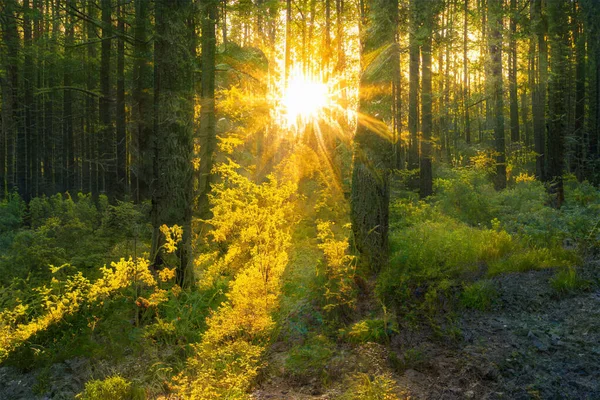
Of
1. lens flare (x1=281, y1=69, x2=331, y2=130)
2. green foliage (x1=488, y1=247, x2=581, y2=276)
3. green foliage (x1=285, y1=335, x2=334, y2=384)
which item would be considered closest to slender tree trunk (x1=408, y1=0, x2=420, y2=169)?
lens flare (x1=281, y1=69, x2=331, y2=130)

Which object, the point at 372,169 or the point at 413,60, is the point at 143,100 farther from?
the point at 413,60

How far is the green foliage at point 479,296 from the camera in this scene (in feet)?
16.1

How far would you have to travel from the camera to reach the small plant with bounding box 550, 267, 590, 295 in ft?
16.4

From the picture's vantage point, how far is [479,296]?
4953 mm

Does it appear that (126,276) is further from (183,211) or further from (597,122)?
(597,122)

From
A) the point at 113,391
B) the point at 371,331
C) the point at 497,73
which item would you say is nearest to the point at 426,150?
the point at 497,73

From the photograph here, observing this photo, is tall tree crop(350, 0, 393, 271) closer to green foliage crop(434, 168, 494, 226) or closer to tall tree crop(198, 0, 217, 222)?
green foliage crop(434, 168, 494, 226)

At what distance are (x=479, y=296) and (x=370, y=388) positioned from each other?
2104 millimetres

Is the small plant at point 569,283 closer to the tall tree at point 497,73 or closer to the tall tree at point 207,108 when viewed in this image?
the tall tree at point 207,108

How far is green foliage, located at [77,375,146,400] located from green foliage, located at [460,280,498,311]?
12.7 ft

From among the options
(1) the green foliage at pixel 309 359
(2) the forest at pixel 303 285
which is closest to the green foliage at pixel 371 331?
(2) the forest at pixel 303 285

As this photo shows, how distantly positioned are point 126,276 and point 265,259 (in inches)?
75.9

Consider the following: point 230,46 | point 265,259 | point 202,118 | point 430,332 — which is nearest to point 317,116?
point 230,46

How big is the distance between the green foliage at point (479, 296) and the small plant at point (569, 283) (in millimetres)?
773
